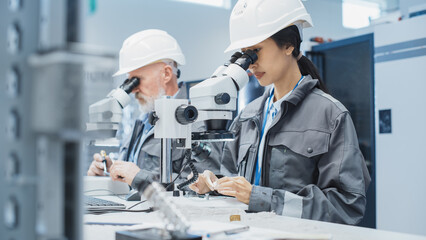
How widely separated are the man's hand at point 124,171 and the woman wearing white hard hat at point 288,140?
0.25 meters

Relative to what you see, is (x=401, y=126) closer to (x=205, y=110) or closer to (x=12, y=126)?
(x=205, y=110)

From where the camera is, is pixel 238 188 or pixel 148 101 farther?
pixel 148 101

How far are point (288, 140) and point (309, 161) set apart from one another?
0.11m

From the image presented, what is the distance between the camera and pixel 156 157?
2.43 metres

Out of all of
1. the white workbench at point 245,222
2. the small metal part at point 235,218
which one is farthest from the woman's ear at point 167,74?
the small metal part at point 235,218

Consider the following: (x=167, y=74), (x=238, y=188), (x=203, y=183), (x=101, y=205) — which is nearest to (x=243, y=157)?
(x=203, y=183)

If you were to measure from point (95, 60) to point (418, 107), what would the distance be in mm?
3041

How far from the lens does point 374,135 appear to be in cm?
339

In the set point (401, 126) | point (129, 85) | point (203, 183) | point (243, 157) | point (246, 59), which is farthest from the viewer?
point (401, 126)

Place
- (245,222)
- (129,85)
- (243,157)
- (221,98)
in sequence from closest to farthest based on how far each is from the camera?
(245,222) < (221,98) < (243,157) < (129,85)

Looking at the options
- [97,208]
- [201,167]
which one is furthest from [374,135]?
[97,208]

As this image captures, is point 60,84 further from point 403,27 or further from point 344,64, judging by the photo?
point 344,64

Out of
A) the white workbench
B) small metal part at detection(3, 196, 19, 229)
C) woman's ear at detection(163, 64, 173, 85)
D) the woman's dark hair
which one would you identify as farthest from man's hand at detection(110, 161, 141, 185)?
small metal part at detection(3, 196, 19, 229)

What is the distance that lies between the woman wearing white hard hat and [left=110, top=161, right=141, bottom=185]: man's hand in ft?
0.82
